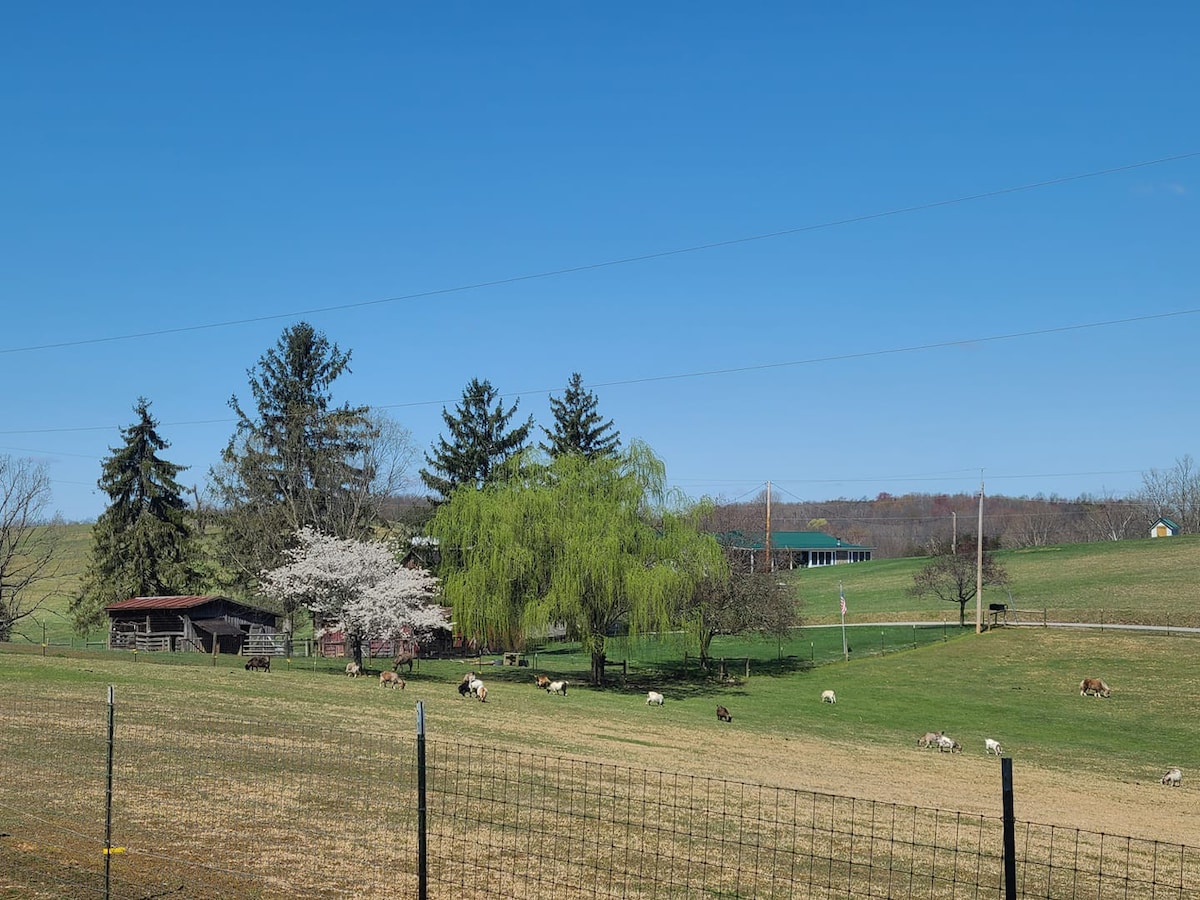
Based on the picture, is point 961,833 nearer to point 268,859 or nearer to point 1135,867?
point 1135,867

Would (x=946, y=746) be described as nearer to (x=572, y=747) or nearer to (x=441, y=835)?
(x=572, y=747)

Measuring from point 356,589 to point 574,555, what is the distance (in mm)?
12931


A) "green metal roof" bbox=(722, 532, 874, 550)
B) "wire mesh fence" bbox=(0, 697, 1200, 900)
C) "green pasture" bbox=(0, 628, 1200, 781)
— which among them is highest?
"green metal roof" bbox=(722, 532, 874, 550)

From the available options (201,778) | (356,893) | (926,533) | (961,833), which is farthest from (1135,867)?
(926,533)

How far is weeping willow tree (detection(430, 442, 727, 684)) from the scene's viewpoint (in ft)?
160

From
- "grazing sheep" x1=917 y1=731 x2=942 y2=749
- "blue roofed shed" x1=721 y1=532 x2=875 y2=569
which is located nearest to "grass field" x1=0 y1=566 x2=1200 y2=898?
"grazing sheep" x1=917 y1=731 x2=942 y2=749

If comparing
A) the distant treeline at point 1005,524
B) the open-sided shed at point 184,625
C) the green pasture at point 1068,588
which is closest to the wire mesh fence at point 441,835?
the open-sided shed at point 184,625

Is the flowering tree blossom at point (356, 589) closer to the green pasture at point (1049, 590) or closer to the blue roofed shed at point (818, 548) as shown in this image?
the green pasture at point (1049, 590)

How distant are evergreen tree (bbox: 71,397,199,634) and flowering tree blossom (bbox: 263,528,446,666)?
15365mm

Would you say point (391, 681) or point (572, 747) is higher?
point (572, 747)

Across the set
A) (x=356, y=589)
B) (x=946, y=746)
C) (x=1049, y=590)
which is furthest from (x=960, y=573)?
(x=356, y=589)

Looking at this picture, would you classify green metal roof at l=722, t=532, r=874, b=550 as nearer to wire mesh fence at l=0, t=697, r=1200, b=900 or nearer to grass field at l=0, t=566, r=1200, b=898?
grass field at l=0, t=566, r=1200, b=898

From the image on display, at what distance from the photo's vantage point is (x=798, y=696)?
50.5m

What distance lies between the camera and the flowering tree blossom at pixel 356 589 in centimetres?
5325
